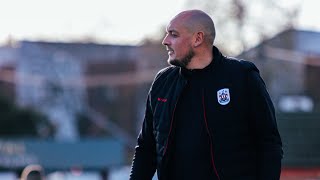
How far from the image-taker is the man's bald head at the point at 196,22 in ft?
13.7

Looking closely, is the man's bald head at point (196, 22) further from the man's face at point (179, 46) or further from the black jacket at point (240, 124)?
the black jacket at point (240, 124)

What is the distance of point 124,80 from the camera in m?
59.5

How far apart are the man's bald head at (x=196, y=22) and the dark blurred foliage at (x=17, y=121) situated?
3910cm

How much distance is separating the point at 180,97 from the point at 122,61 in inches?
2249

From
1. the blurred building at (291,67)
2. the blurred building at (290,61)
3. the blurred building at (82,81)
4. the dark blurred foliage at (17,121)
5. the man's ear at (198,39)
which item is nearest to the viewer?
the man's ear at (198,39)

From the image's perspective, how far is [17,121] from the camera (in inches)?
1711

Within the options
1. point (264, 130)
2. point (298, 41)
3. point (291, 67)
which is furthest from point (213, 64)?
point (291, 67)

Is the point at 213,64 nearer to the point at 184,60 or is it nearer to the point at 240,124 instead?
the point at 184,60

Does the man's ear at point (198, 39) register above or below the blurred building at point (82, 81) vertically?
above

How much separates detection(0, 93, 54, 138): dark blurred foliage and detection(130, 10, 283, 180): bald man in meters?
39.0

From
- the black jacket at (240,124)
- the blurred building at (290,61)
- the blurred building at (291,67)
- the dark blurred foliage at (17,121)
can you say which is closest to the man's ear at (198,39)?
the black jacket at (240,124)

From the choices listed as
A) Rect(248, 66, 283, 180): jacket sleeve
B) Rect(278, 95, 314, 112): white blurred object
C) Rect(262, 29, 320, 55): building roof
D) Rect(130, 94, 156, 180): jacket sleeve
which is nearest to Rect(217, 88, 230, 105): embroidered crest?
Rect(248, 66, 283, 180): jacket sleeve

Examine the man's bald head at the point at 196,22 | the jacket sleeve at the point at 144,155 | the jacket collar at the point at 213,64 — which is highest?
the man's bald head at the point at 196,22

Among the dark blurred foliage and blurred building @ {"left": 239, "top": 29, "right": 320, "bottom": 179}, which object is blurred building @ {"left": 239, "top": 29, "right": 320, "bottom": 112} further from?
the dark blurred foliage
